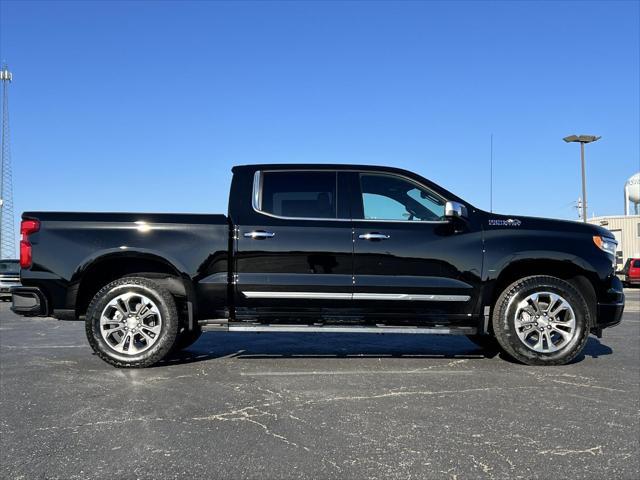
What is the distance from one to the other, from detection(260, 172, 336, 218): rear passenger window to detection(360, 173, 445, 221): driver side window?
367 mm

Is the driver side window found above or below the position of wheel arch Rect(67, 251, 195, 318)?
above

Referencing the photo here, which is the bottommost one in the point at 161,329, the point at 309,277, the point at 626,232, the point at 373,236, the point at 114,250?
the point at 161,329

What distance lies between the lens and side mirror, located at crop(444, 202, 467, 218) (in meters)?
4.92

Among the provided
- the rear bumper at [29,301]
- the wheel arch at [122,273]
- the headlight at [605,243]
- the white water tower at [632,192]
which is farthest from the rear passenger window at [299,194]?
the white water tower at [632,192]

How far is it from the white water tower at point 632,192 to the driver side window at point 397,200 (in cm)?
5875

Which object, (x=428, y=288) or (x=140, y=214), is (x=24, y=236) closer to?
(x=140, y=214)

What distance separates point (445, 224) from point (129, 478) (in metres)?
3.71

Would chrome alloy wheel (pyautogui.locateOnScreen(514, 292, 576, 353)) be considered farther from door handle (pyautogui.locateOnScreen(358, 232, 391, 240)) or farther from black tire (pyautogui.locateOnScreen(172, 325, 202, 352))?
black tire (pyautogui.locateOnScreen(172, 325, 202, 352))

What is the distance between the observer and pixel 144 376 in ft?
14.9

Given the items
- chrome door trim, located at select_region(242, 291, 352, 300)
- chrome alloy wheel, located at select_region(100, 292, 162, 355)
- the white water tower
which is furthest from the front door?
the white water tower

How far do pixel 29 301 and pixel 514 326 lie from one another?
15.4 ft

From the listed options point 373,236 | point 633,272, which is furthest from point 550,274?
point 633,272

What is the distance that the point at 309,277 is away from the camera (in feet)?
16.3

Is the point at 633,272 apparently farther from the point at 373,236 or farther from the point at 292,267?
the point at 292,267
